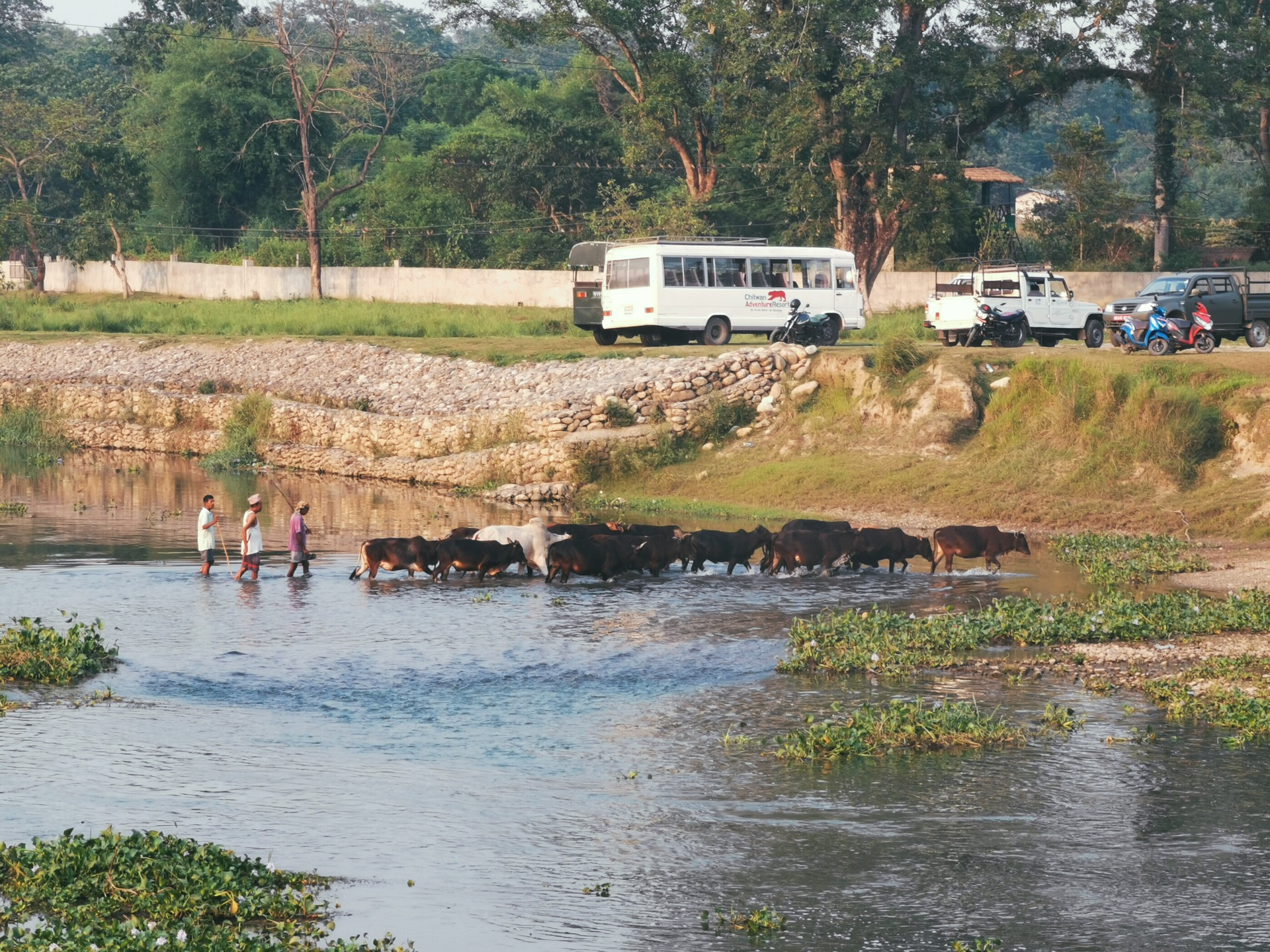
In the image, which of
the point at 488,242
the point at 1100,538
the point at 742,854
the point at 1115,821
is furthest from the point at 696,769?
the point at 488,242

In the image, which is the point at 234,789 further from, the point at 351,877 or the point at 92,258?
the point at 92,258

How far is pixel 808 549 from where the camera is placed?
888 inches

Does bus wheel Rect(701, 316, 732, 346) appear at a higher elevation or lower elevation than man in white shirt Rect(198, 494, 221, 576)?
higher

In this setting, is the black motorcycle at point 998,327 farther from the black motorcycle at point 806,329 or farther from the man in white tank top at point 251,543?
the man in white tank top at point 251,543

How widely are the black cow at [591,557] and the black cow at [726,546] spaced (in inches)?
42.9

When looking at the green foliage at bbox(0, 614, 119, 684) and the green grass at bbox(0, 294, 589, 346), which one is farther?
the green grass at bbox(0, 294, 589, 346)

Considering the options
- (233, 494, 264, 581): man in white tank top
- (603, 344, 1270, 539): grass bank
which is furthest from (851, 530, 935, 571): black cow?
(233, 494, 264, 581): man in white tank top

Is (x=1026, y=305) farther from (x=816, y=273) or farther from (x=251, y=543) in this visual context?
(x=251, y=543)

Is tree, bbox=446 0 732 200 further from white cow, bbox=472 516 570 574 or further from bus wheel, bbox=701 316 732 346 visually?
white cow, bbox=472 516 570 574

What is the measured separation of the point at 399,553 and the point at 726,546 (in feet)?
15.4

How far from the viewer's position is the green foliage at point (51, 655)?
15.4 metres

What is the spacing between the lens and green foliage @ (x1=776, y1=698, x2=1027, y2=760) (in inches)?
512

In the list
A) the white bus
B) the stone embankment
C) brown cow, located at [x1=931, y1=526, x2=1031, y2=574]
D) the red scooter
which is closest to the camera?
brown cow, located at [x1=931, y1=526, x2=1031, y2=574]

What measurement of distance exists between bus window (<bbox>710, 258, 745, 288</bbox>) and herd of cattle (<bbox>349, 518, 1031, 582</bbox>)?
14.5 m
